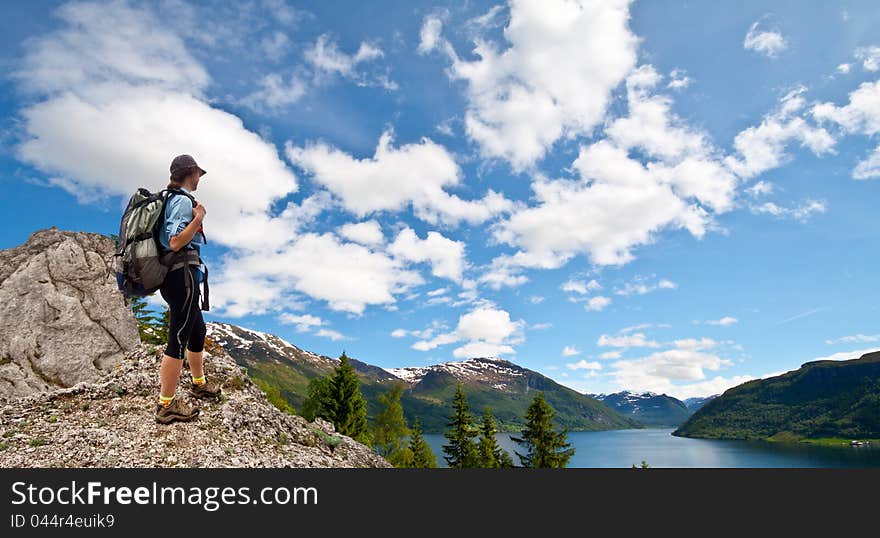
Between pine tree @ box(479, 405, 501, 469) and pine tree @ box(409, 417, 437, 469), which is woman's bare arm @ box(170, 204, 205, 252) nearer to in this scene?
pine tree @ box(479, 405, 501, 469)

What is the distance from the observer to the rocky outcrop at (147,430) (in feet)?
21.9

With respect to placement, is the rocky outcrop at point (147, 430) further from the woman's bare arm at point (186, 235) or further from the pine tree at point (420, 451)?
the pine tree at point (420, 451)

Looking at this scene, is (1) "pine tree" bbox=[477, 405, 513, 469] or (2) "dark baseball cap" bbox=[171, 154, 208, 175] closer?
(2) "dark baseball cap" bbox=[171, 154, 208, 175]

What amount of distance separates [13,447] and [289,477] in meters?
5.82

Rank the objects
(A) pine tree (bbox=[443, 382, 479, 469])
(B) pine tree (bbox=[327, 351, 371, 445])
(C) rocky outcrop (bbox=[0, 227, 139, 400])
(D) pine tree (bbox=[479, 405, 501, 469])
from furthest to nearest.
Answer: (A) pine tree (bbox=[443, 382, 479, 469]) → (D) pine tree (bbox=[479, 405, 501, 469]) → (B) pine tree (bbox=[327, 351, 371, 445]) → (C) rocky outcrop (bbox=[0, 227, 139, 400])

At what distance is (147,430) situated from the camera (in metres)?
7.22

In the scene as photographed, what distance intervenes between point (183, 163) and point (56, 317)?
2936cm

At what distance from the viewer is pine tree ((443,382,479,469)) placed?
45625mm

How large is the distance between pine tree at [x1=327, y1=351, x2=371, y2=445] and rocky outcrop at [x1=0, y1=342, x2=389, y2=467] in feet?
103

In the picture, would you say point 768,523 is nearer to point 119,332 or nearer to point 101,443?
point 101,443

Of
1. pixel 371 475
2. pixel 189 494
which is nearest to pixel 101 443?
pixel 189 494

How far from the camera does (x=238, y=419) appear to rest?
8109 mm

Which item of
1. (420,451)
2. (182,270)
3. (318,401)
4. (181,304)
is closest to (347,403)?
(318,401)

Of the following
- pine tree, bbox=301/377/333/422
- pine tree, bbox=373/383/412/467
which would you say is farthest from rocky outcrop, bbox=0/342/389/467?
pine tree, bbox=373/383/412/467
